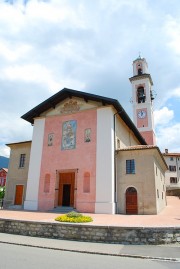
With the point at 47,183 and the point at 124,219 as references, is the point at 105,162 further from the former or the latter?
the point at 47,183

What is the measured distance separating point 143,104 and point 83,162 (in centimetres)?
2082

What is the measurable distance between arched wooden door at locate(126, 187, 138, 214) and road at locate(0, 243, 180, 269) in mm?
10783

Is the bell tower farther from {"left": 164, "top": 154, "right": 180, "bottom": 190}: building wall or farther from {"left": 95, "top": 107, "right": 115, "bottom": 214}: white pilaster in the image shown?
{"left": 164, "top": 154, "right": 180, "bottom": 190}: building wall

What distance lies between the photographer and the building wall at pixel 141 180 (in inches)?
678

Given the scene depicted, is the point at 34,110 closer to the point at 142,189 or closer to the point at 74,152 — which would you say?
the point at 74,152

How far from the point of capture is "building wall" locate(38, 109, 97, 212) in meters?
18.6

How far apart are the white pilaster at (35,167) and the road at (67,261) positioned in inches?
509

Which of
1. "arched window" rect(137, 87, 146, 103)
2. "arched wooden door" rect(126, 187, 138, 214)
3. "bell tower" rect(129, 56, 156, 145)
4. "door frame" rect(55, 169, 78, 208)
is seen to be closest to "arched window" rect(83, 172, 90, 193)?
"door frame" rect(55, 169, 78, 208)

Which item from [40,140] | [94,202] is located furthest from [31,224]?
[40,140]

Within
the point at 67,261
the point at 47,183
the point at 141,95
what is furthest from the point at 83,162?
the point at 141,95

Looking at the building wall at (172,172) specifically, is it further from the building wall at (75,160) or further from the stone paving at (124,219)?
the stone paving at (124,219)

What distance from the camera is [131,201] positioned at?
1789 cm

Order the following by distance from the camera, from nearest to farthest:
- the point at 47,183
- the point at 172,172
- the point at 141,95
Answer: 1. the point at 47,183
2. the point at 141,95
3. the point at 172,172

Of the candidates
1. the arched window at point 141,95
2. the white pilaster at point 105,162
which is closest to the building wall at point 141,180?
the white pilaster at point 105,162
